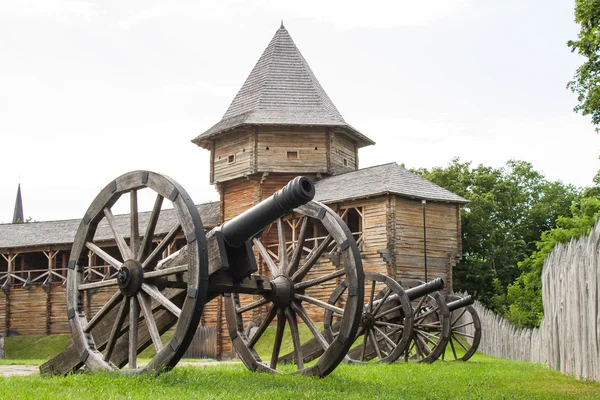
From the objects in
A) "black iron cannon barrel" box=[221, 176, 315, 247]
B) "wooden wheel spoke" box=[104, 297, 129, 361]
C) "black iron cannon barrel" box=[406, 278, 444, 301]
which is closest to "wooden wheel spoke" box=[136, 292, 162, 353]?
"wooden wheel spoke" box=[104, 297, 129, 361]

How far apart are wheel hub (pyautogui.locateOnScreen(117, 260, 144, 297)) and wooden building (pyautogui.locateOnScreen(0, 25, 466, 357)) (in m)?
19.5

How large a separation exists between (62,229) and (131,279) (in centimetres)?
3119

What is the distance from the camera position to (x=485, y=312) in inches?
930

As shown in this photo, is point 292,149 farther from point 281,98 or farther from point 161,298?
point 161,298

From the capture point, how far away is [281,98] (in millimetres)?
33688

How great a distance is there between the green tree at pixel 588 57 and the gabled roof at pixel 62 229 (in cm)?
1735

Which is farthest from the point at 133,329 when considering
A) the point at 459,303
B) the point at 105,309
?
the point at 459,303

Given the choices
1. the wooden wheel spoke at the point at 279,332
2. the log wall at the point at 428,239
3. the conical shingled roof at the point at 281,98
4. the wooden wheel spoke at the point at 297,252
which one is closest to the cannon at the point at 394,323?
the wooden wheel spoke at the point at 279,332

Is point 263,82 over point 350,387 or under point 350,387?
over

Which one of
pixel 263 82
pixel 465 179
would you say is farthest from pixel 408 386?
pixel 465 179

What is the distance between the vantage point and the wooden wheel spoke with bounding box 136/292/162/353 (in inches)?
293

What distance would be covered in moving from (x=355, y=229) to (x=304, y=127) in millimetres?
4907

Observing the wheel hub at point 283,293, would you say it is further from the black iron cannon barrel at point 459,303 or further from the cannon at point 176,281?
the black iron cannon barrel at point 459,303

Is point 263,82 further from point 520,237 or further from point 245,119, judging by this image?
point 520,237
